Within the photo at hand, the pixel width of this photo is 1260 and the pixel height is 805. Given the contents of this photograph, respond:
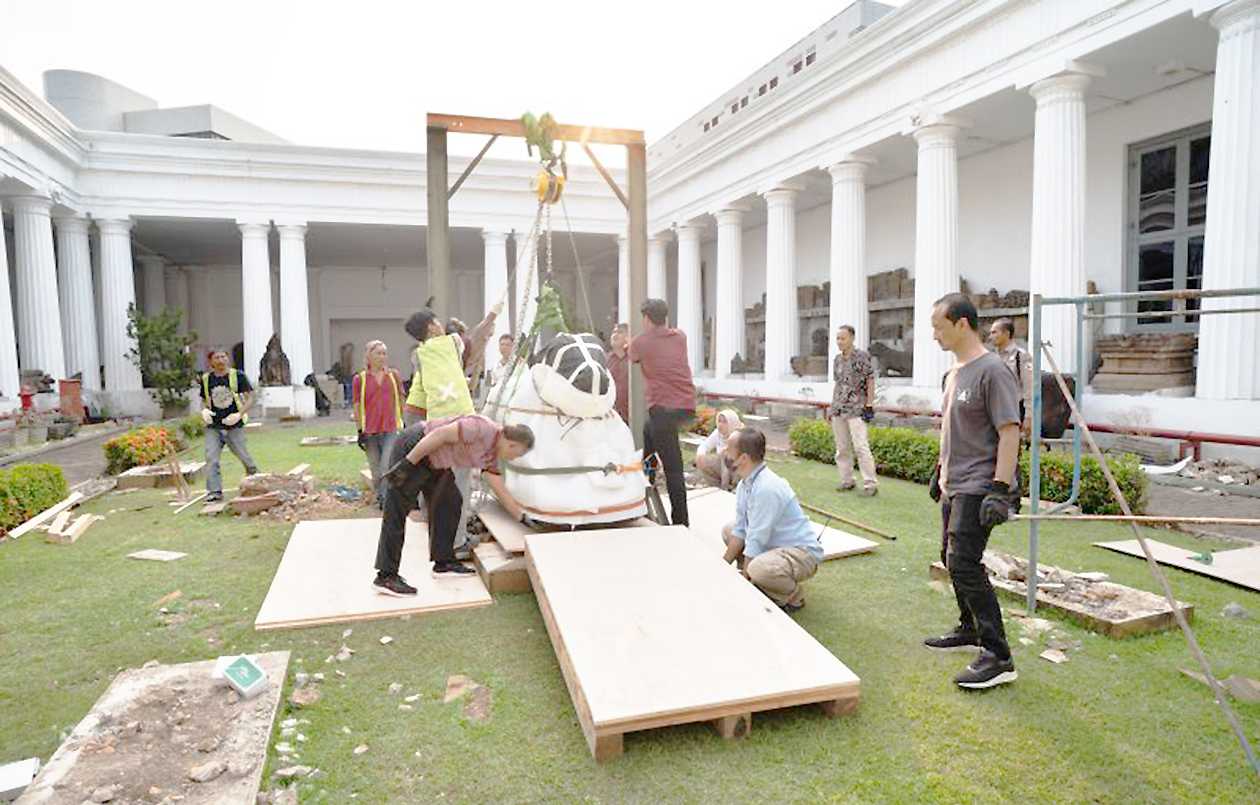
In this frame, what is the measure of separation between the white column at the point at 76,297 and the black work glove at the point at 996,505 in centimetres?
2157

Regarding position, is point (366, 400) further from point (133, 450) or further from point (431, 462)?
point (133, 450)

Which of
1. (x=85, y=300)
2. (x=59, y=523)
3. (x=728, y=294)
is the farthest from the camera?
(x=728, y=294)

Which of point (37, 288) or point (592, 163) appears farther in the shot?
point (37, 288)

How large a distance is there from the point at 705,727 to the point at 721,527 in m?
3.09

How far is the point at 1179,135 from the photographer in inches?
451

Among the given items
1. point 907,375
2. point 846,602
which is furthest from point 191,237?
point 846,602

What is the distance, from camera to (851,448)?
8344mm

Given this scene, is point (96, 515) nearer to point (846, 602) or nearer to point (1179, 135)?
point (846, 602)

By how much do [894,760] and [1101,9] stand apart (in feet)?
34.9

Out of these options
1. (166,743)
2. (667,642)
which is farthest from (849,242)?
(166,743)

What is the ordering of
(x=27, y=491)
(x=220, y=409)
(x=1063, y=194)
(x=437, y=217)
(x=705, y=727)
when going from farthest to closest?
1. (x=1063, y=194)
2. (x=220, y=409)
3. (x=27, y=491)
4. (x=437, y=217)
5. (x=705, y=727)

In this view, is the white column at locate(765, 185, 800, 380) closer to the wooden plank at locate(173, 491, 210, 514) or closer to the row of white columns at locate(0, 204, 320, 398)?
the wooden plank at locate(173, 491, 210, 514)

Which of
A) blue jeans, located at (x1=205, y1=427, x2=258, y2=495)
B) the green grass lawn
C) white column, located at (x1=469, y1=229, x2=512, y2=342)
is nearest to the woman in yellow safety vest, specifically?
blue jeans, located at (x1=205, y1=427, x2=258, y2=495)

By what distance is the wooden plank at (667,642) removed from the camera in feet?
9.61
